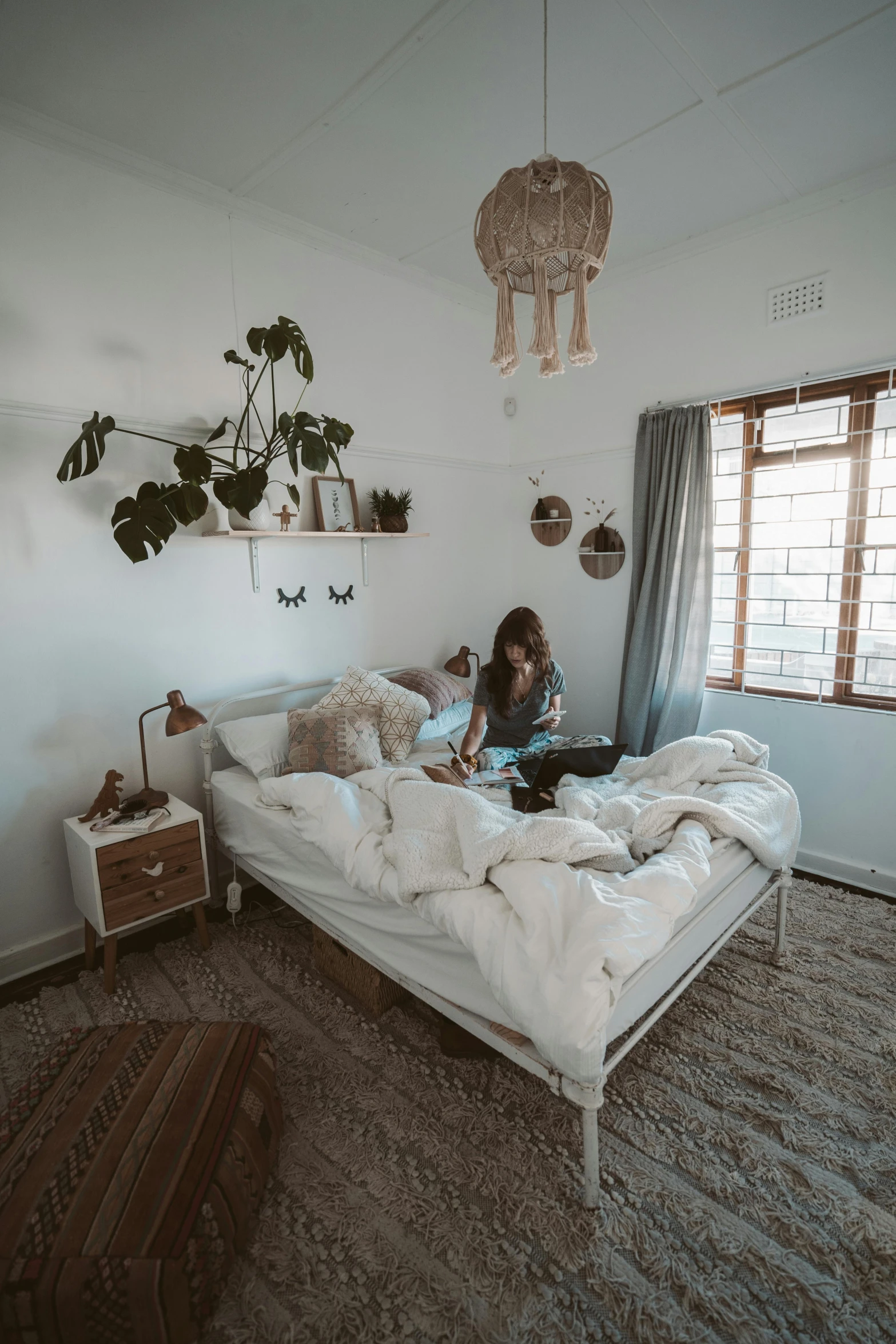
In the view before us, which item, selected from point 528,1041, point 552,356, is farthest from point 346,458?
point 528,1041

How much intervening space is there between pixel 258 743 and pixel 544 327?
1.95m

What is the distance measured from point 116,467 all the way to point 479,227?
170 centimetres

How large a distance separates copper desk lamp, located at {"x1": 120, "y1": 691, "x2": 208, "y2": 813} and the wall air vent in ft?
10.4

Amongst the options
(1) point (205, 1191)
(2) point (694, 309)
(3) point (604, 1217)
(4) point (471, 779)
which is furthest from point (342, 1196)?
(2) point (694, 309)

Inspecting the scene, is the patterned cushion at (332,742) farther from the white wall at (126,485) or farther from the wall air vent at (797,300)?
the wall air vent at (797,300)

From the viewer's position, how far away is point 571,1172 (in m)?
1.73

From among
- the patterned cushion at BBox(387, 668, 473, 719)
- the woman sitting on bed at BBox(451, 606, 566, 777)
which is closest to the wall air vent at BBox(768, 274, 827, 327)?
the woman sitting on bed at BBox(451, 606, 566, 777)

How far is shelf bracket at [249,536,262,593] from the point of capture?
3137mm

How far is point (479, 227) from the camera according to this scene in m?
1.82

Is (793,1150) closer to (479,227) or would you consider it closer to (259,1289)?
(259,1289)

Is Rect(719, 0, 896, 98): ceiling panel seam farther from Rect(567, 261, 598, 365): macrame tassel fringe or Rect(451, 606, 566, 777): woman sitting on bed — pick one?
Rect(451, 606, 566, 777): woman sitting on bed

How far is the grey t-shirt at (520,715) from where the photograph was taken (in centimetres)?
319

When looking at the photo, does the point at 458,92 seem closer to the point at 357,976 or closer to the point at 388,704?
the point at 388,704

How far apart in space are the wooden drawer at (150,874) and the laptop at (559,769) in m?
1.28
